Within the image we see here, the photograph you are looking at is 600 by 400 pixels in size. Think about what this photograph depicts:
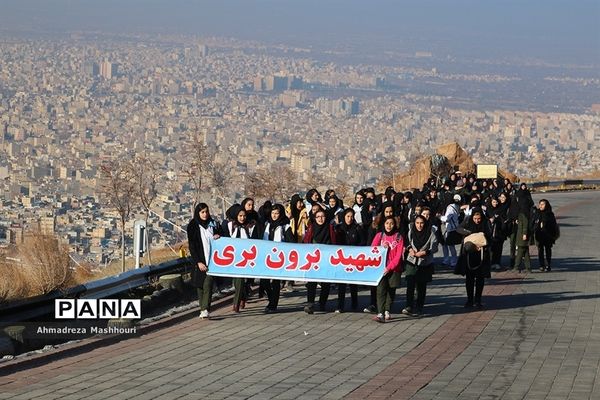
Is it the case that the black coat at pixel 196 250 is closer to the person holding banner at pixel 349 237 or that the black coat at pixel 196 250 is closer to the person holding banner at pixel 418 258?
the person holding banner at pixel 349 237

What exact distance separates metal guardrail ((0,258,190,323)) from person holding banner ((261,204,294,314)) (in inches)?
57.5

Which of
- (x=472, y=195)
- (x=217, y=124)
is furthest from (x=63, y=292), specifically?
(x=217, y=124)

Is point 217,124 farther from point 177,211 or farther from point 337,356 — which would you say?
point 337,356

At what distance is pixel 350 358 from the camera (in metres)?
14.4

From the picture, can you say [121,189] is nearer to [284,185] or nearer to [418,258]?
[284,185]

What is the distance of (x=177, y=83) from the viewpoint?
180 m

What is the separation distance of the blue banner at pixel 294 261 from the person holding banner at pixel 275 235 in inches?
12.4

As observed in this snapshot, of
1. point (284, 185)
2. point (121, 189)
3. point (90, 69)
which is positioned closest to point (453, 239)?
point (121, 189)

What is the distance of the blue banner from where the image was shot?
695 inches

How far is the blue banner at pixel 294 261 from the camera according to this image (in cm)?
1764

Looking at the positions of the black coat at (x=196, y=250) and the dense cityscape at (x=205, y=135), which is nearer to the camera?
the black coat at (x=196, y=250)

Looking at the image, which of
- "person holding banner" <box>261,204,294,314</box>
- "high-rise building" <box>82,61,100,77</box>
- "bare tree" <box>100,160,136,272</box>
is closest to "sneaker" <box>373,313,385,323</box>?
"person holding banner" <box>261,204,294,314</box>

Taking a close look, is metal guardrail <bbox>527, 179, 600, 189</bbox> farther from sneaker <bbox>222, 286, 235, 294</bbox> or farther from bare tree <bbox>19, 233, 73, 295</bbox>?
bare tree <bbox>19, 233, 73, 295</bbox>

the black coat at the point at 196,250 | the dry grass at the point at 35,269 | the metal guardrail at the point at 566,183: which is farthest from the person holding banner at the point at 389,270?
the metal guardrail at the point at 566,183
